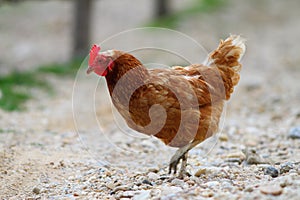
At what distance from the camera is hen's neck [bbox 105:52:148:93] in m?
5.06

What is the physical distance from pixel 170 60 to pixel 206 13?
5904mm

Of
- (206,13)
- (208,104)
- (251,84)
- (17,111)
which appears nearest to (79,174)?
(208,104)

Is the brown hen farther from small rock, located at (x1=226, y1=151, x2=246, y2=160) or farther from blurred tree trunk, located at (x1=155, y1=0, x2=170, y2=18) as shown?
blurred tree trunk, located at (x1=155, y1=0, x2=170, y2=18)

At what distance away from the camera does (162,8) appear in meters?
Answer: 19.7

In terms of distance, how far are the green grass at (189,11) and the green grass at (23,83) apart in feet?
15.2

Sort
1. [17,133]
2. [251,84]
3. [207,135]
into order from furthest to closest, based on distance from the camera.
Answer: [251,84], [17,133], [207,135]

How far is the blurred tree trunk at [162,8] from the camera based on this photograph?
64.6 ft

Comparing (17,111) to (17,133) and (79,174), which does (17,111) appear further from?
(79,174)

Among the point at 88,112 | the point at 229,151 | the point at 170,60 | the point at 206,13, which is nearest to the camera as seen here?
the point at 229,151

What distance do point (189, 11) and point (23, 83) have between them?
31.4 ft

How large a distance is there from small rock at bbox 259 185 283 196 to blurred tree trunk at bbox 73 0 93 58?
12.1m

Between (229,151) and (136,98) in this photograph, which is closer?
(136,98)

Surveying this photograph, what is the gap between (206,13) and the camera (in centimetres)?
1950

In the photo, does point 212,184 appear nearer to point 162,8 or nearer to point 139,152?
point 139,152
